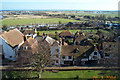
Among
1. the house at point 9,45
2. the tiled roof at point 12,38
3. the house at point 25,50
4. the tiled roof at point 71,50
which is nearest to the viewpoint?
the house at point 25,50

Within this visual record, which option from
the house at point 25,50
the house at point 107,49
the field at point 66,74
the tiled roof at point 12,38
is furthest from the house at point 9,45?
the house at point 107,49

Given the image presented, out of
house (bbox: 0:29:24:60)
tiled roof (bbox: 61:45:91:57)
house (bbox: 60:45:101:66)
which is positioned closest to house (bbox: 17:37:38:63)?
house (bbox: 0:29:24:60)

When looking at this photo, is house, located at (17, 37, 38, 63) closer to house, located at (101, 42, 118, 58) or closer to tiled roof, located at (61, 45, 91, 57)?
tiled roof, located at (61, 45, 91, 57)

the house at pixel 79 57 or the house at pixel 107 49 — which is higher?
the house at pixel 107 49

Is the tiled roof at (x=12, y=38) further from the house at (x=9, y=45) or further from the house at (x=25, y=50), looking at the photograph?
the house at (x=25, y=50)

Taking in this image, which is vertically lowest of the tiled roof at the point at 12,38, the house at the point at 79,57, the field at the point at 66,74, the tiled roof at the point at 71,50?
the field at the point at 66,74

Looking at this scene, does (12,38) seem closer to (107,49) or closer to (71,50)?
(71,50)

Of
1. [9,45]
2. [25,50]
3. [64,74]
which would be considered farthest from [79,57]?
[9,45]

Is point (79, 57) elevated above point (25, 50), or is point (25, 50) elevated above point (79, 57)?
point (25, 50)

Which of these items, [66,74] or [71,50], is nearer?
[66,74]

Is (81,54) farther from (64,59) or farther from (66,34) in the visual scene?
(66,34)

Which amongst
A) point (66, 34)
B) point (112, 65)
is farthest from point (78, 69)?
point (66, 34)
